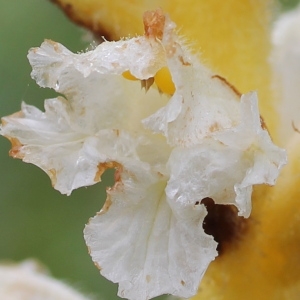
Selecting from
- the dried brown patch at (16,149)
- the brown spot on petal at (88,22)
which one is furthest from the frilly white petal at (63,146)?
the brown spot on petal at (88,22)

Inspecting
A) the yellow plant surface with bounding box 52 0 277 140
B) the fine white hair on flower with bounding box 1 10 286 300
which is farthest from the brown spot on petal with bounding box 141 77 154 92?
the yellow plant surface with bounding box 52 0 277 140

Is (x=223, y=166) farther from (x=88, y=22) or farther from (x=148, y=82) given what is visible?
(x=88, y=22)

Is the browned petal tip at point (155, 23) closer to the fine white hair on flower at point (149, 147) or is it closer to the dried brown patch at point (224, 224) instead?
the fine white hair on flower at point (149, 147)

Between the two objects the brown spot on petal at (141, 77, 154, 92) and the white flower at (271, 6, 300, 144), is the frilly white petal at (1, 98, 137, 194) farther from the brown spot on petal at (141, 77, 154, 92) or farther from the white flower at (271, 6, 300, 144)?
the white flower at (271, 6, 300, 144)

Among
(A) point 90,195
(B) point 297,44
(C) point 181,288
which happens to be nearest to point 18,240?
(A) point 90,195

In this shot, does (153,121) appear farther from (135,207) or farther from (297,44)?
(297,44)

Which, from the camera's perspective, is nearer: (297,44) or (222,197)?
(222,197)

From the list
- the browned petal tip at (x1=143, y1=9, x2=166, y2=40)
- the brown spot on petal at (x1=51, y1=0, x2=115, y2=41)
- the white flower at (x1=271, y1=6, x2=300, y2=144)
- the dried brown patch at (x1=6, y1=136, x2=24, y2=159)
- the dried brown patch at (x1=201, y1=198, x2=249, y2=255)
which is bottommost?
the dried brown patch at (x1=6, y1=136, x2=24, y2=159)

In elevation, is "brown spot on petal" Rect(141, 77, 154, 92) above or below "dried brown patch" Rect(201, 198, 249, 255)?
above
